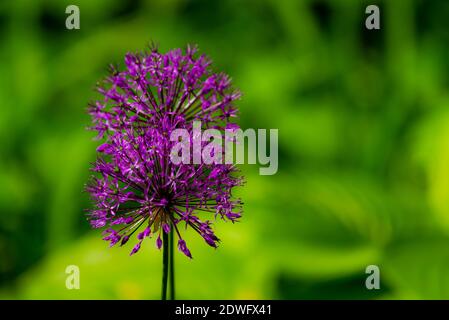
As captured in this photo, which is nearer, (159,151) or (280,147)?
(159,151)

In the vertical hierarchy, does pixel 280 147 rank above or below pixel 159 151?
above

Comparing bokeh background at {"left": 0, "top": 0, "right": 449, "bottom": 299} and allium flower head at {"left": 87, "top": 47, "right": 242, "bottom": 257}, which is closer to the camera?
allium flower head at {"left": 87, "top": 47, "right": 242, "bottom": 257}

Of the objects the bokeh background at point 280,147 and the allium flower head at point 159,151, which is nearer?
the allium flower head at point 159,151

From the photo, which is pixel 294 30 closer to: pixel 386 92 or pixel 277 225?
pixel 386 92
